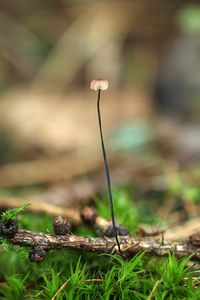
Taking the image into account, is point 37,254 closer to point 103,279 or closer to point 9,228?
point 9,228

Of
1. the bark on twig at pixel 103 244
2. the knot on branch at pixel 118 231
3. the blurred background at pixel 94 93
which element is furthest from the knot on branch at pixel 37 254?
the blurred background at pixel 94 93

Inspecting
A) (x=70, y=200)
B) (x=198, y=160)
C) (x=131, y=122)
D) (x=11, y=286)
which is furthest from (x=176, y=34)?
(x=11, y=286)

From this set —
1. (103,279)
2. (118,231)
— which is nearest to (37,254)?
(103,279)

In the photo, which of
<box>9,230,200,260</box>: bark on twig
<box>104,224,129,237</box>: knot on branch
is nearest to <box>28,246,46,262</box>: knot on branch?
<box>9,230,200,260</box>: bark on twig

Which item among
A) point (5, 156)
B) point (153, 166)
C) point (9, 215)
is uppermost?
point (5, 156)

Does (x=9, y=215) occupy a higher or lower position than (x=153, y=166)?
lower

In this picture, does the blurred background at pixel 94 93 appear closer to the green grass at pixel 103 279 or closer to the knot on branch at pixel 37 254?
the green grass at pixel 103 279

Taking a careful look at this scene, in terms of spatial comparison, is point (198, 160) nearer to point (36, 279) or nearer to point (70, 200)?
point (70, 200)
